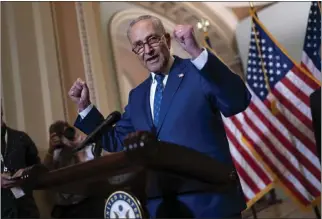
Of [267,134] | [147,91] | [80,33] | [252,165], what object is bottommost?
[252,165]

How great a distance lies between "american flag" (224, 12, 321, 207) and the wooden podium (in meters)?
2.96

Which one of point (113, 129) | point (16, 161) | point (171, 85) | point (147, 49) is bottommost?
point (16, 161)

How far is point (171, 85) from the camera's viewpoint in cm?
116

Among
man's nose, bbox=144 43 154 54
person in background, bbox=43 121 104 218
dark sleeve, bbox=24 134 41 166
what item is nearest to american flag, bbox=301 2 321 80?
person in background, bbox=43 121 104 218

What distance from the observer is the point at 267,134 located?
4.00 meters

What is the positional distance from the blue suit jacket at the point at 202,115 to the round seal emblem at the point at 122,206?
0.12m

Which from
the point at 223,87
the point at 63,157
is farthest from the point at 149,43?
the point at 63,157

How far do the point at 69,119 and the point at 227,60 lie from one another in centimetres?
429

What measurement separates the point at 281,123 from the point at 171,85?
9.83 ft

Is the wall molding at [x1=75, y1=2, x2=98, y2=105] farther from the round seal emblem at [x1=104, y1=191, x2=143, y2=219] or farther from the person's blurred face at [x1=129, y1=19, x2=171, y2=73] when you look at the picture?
the round seal emblem at [x1=104, y1=191, x2=143, y2=219]

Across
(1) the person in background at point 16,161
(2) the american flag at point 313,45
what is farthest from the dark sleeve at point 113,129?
(2) the american flag at point 313,45

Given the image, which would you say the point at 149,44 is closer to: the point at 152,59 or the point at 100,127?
the point at 152,59

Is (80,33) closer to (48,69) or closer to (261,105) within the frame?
(48,69)

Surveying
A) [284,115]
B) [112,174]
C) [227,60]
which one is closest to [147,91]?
[112,174]
